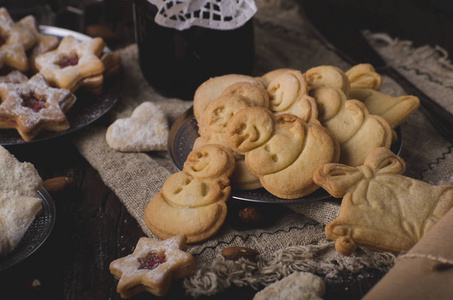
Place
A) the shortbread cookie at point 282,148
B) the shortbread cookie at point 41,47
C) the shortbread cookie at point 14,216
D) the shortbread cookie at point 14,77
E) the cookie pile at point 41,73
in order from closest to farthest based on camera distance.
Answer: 1. the shortbread cookie at point 14,216
2. the shortbread cookie at point 282,148
3. the cookie pile at point 41,73
4. the shortbread cookie at point 14,77
5. the shortbread cookie at point 41,47

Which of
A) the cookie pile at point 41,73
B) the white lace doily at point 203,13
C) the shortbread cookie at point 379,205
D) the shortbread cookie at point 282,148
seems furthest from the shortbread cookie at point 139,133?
the shortbread cookie at point 379,205

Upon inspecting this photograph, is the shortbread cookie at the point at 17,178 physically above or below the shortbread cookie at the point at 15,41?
below

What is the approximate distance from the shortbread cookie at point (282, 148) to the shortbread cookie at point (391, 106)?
1.11 ft

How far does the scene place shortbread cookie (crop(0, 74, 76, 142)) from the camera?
184 cm

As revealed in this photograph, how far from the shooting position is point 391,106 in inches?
70.1

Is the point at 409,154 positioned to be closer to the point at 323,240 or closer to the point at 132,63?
the point at 323,240

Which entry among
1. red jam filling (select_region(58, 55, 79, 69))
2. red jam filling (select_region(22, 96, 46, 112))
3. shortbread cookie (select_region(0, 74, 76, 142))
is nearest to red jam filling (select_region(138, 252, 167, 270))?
shortbread cookie (select_region(0, 74, 76, 142))

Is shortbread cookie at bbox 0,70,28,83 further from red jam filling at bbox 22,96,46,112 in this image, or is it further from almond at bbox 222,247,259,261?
almond at bbox 222,247,259,261

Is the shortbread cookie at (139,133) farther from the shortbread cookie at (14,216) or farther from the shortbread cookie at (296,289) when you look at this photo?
the shortbread cookie at (296,289)

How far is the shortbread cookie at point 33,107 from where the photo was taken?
1.84 metres

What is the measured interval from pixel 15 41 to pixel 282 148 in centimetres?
144

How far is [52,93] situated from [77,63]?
0.29 meters

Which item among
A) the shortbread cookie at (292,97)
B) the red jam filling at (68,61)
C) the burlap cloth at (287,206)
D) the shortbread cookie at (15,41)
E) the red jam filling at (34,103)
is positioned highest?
the shortbread cookie at (292,97)

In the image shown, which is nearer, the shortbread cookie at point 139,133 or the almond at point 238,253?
the almond at point 238,253
